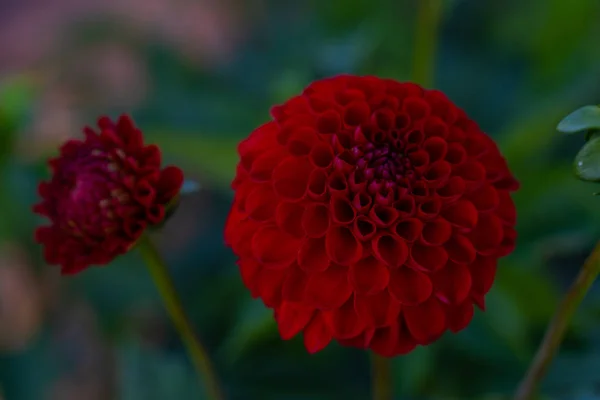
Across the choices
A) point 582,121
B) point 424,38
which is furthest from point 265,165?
point 424,38

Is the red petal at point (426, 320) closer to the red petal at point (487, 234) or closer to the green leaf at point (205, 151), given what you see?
the red petal at point (487, 234)

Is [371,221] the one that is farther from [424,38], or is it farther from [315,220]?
[424,38]

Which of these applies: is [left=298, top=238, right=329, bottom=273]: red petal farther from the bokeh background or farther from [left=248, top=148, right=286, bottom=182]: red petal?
the bokeh background

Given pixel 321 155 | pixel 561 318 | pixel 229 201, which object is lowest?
pixel 561 318

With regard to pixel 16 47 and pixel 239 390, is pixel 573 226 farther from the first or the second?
pixel 16 47

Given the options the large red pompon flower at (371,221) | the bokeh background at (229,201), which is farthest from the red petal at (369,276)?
the bokeh background at (229,201)

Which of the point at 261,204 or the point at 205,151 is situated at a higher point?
the point at 205,151
